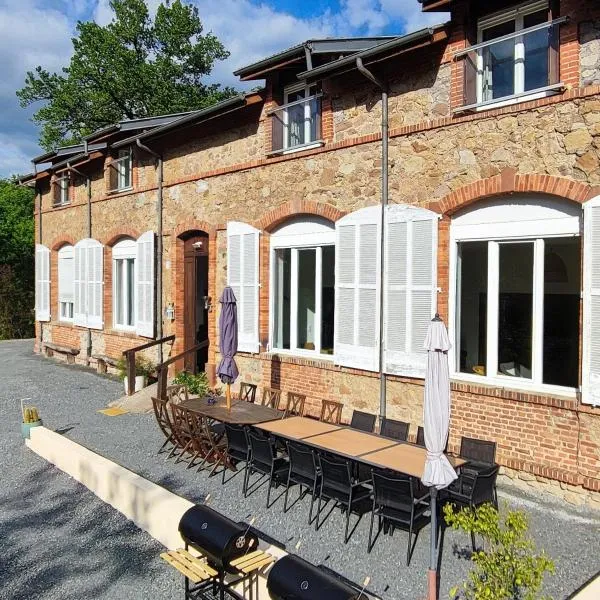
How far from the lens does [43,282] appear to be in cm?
1875

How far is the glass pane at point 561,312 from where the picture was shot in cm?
686

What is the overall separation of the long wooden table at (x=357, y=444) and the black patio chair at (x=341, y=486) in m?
0.16

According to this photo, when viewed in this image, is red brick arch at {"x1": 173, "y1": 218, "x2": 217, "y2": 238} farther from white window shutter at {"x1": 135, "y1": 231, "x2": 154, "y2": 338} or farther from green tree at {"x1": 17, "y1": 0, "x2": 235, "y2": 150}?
green tree at {"x1": 17, "y1": 0, "x2": 235, "y2": 150}

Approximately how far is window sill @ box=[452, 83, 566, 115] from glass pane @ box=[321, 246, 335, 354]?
3.20 m

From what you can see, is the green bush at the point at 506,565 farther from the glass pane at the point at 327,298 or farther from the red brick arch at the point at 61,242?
the red brick arch at the point at 61,242

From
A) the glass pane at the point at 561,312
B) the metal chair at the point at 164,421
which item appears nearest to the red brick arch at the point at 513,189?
A: the glass pane at the point at 561,312

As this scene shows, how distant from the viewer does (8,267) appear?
2552 cm

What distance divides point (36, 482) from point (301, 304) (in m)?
5.06

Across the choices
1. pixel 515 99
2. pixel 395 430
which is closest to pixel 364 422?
pixel 395 430

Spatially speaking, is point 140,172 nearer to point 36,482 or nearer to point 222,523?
point 36,482

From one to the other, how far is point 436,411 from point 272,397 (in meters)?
5.58

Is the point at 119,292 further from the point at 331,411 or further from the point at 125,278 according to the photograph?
the point at 331,411

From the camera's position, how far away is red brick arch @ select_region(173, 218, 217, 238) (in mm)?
11641

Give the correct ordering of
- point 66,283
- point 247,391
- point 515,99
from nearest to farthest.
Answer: point 515,99
point 247,391
point 66,283
